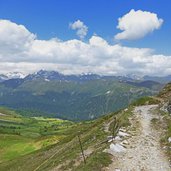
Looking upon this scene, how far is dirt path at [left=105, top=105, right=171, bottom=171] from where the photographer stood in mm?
37312

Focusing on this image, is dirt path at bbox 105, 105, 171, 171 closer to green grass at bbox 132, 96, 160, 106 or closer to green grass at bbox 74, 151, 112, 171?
green grass at bbox 74, 151, 112, 171

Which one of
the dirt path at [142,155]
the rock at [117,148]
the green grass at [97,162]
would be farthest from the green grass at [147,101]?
the green grass at [97,162]

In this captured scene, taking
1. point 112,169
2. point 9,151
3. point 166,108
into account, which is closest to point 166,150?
point 112,169

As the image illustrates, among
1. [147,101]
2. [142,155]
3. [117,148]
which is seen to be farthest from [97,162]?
[147,101]

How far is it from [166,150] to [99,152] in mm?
8947

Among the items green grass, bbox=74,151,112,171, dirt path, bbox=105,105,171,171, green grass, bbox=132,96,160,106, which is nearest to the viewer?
green grass, bbox=74,151,112,171

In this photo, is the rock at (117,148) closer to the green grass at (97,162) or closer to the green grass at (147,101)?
the green grass at (97,162)

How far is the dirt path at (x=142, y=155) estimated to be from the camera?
37.3 metres

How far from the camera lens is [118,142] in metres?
45.2

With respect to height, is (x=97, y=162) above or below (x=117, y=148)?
below

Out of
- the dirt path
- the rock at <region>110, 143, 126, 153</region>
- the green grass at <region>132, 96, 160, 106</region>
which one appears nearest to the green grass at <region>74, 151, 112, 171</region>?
the dirt path

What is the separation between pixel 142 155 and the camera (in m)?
40.9

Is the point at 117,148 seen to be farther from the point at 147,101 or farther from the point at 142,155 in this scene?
the point at 147,101

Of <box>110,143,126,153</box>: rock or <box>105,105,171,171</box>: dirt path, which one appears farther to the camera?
<box>110,143,126,153</box>: rock
